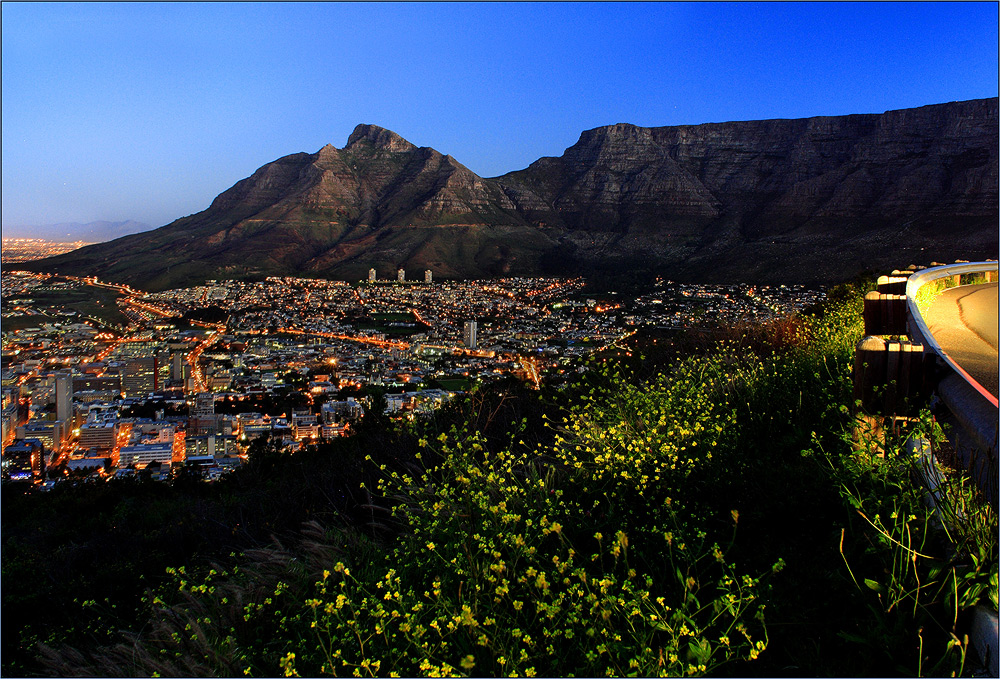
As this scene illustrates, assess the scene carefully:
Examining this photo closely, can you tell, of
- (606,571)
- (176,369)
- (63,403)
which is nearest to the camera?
(606,571)

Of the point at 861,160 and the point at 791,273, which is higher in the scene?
the point at 861,160

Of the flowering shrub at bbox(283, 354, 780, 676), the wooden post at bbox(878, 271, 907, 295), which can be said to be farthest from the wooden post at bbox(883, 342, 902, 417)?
the wooden post at bbox(878, 271, 907, 295)

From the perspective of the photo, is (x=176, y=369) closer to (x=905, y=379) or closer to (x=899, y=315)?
(x=899, y=315)

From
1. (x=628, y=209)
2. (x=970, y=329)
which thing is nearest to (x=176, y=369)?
(x=970, y=329)

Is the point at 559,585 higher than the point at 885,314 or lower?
lower

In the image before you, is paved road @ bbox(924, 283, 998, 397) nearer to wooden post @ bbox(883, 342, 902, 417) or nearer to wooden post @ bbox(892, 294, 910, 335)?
wooden post @ bbox(892, 294, 910, 335)

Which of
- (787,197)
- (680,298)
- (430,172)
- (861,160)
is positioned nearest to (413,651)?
(680,298)

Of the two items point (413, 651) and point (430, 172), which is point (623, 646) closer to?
point (413, 651)
